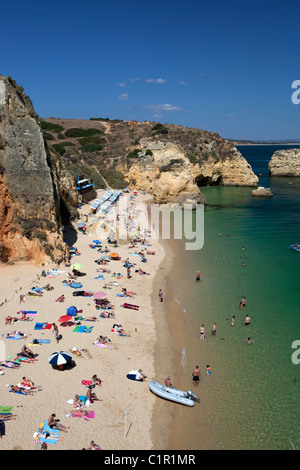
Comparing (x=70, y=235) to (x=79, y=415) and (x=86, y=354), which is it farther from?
(x=79, y=415)

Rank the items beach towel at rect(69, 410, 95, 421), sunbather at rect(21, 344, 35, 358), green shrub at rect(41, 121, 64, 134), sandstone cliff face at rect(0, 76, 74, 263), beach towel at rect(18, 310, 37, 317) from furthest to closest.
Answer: green shrub at rect(41, 121, 64, 134), sandstone cliff face at rect(0, 76, 74, 263), beach towel at rect(18, 310, 37, 317), sunbather at rect(21, 344, 35, 358), beach towel at rect(69, 410, 95, 421)

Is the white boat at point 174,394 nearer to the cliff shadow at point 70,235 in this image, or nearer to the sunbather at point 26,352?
the sunbather at point 26,352

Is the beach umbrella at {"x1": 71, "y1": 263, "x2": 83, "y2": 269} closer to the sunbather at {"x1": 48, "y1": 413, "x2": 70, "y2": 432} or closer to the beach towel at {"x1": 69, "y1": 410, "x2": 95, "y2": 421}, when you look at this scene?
the beach towel at {"x1": 69, "y1": 410, "x2": 95, "y2": 421}

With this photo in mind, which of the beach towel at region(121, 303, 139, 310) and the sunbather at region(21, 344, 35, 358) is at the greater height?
the beach towel at region(121, 303, 139, 310)

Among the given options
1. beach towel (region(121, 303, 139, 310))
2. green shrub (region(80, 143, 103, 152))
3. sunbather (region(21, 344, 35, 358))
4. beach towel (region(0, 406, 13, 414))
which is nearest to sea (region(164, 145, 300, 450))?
beach towel (region(121, 303, 139, 310))

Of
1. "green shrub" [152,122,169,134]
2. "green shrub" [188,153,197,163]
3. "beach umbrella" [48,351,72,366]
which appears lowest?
"beach umbrella" [48,351,72,366]

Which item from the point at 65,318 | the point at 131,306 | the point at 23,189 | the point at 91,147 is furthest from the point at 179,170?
the point at 65,318
